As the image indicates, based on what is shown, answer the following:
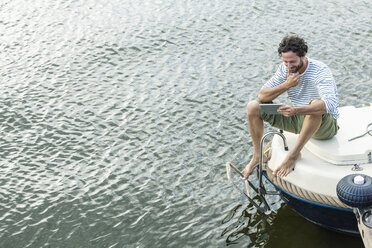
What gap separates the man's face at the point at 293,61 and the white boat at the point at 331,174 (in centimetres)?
80

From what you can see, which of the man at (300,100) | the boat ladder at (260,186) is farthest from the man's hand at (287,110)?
the boat ladder at (260,186)

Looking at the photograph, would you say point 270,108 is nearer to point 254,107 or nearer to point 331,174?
point 254,107

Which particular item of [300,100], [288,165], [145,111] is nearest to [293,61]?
[300,100]

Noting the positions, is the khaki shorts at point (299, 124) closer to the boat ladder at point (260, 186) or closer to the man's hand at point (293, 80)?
the boat ladder at point (260, 186)

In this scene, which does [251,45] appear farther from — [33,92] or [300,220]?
[300,220]

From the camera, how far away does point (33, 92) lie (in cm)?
1166

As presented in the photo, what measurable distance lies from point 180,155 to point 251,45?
4.07 metres

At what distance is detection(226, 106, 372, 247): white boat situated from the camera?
6816mm

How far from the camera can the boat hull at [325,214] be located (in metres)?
7.01

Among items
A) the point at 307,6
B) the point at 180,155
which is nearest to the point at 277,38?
the point at 307,6

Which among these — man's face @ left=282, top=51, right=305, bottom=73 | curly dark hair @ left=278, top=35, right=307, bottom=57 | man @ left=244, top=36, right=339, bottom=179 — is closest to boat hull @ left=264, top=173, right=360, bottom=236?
man @ left=244, top=36, right=339, bottom=179

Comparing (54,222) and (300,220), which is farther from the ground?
(54,222)

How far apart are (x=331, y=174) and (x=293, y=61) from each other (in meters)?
1.34

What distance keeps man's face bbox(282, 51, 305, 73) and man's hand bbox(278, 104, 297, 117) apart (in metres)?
0.49
